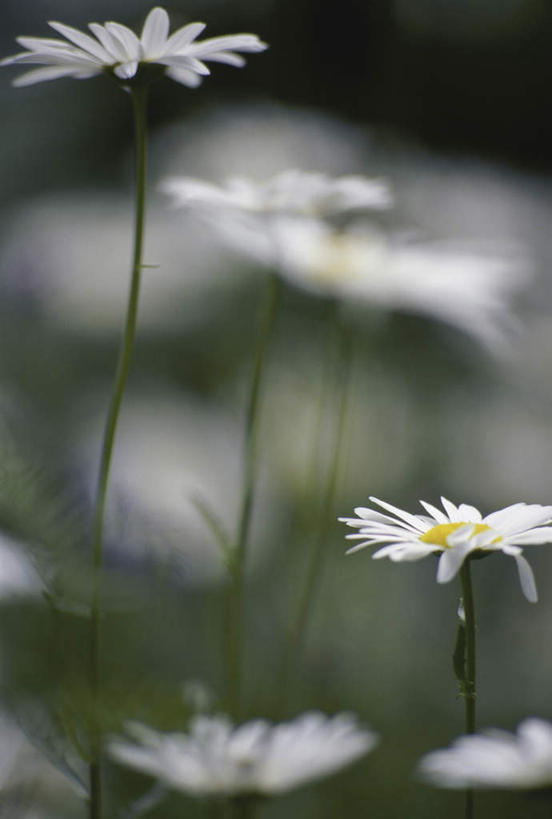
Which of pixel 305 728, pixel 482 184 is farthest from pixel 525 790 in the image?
pixel 482 184

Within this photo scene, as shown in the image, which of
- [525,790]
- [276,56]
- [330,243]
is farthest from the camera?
[276,56]

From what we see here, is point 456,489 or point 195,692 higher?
point 456,489

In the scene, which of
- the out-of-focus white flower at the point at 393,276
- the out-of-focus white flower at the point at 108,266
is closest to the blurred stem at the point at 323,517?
the out-of-focus white flower at the point at 393,276

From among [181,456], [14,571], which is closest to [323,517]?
[14,571]

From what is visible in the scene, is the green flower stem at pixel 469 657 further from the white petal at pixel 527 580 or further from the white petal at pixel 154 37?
the white petal at pixel 154 37

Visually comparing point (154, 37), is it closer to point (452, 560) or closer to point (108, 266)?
point (452, 560)

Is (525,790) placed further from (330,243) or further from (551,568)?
(551,568)
